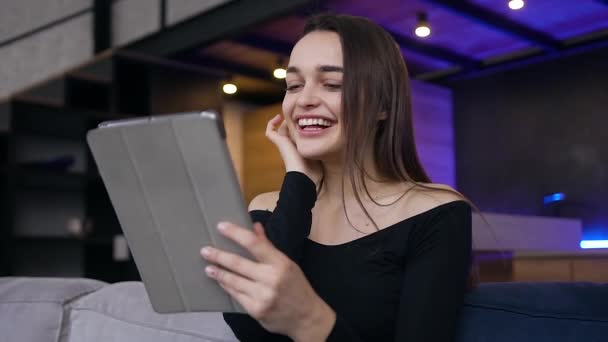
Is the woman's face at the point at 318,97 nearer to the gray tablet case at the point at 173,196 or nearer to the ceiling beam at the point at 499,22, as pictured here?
the gray tablet case at the point at 173,196

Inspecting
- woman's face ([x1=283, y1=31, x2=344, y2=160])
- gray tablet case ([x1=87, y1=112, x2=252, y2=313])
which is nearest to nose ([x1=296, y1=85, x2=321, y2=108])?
woman's face ([x1=283, y1=31, x2=344, y2=160])

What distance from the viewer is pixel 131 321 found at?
132 centimetres

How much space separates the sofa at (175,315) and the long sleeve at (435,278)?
0.05m

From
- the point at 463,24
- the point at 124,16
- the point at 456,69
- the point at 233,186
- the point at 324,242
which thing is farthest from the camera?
the point at 456,69

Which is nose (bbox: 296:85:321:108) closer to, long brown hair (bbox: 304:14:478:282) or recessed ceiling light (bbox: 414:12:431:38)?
long brown hair (bbox: 304:14:478:282)

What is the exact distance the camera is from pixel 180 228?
2.43 ft

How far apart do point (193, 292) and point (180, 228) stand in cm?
9

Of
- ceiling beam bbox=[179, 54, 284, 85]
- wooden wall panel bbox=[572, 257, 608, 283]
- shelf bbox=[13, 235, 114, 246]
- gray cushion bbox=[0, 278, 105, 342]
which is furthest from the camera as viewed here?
ceiling beam bbox=[179, 54, 284, 85]

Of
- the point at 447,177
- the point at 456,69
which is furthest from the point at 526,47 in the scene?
the point at 447,177

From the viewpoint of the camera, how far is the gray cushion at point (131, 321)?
1203 millimetres

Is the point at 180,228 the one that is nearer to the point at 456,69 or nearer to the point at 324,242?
the point at 324,242

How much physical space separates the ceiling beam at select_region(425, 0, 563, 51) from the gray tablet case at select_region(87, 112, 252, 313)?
100 inches

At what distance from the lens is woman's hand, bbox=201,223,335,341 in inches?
26.7

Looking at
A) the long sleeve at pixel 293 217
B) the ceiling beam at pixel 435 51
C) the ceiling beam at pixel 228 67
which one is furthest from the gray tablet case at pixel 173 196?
the ceiling beam at pixel 228 67
